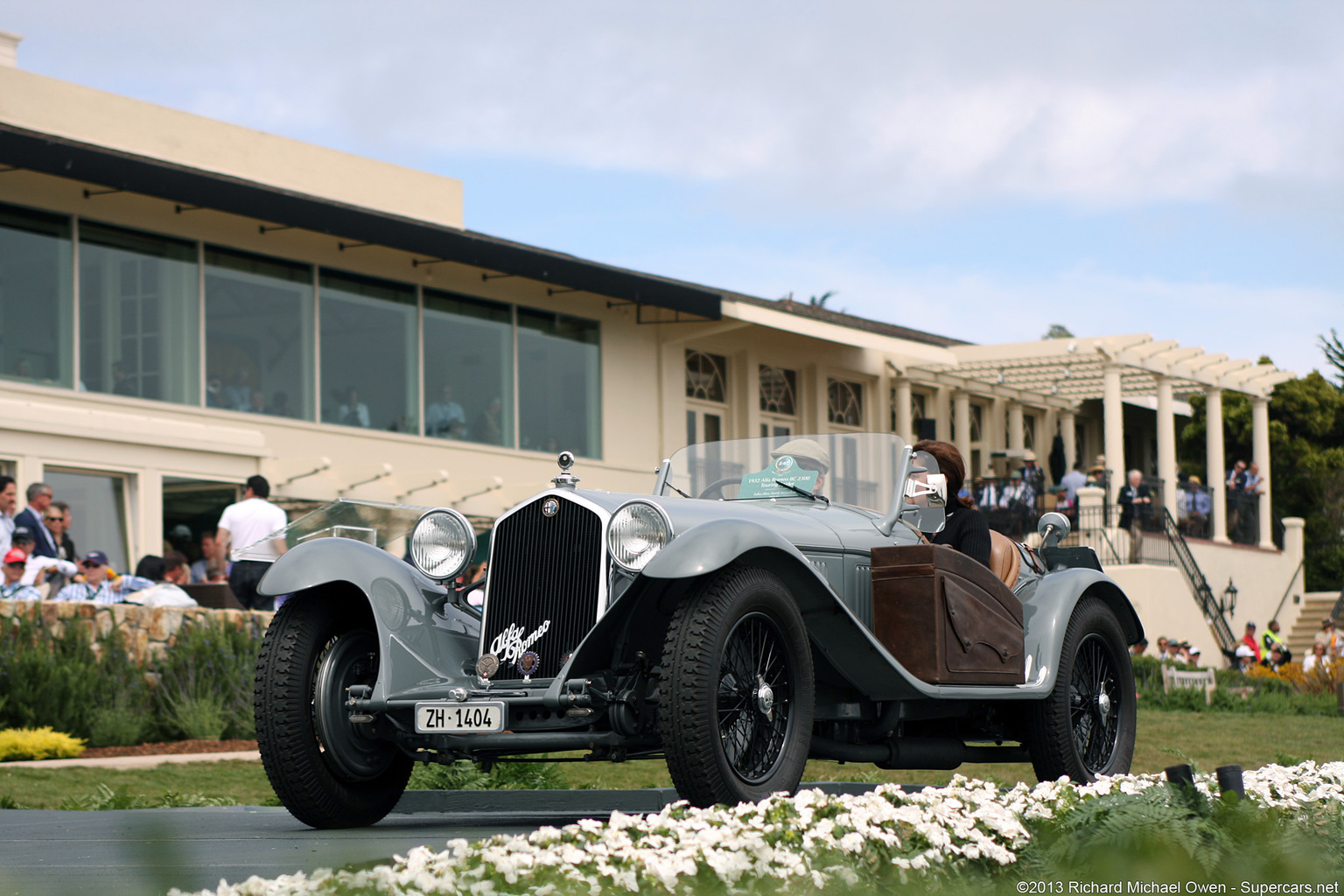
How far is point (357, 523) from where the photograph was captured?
759 centimetres

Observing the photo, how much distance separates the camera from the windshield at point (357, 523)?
755 centimetres

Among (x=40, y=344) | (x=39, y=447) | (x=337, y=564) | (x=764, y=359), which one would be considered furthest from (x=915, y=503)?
(x=764, y=359)

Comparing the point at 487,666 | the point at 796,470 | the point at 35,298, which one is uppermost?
the point at 35,298

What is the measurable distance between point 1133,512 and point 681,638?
75.4ft

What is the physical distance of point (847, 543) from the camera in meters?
7.20

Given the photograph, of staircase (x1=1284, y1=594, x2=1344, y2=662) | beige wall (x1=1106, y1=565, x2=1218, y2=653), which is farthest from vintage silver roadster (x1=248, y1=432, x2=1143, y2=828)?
staircase (x1=1284, y1=594, x2=1344, y2=662)

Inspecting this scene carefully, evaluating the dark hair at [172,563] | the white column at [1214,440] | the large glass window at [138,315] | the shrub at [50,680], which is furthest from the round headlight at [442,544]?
the white column at [1214,440]

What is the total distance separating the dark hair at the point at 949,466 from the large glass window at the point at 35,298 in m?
13.5

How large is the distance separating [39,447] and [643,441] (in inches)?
458

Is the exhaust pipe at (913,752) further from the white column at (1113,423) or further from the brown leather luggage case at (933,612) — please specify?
the white column at (1113,423)

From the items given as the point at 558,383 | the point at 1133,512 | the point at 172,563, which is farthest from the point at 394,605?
the point at 1133,512

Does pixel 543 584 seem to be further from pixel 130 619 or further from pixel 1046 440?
pixel 1046 440

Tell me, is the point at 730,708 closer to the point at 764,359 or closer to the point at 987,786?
the point at 987,786

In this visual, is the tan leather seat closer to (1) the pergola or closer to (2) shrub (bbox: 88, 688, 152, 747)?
(2) shrub (bbox: 88, 688, 152, 747)
